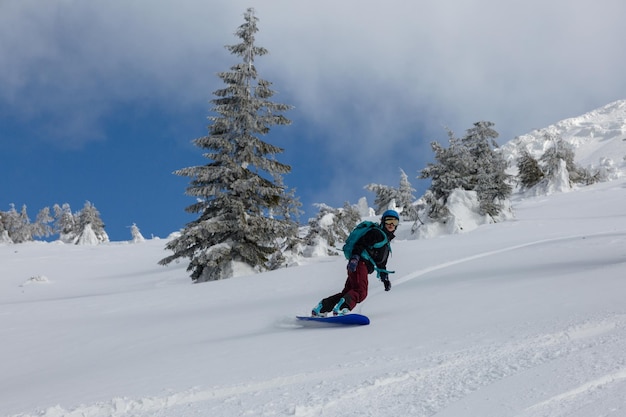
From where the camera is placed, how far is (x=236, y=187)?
1798 cm

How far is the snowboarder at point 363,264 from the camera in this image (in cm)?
652

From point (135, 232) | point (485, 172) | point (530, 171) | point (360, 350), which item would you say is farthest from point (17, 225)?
point (360, 350)

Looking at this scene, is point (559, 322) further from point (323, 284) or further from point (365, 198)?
point (365, 198)

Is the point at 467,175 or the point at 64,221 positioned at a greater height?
the point at 64,221

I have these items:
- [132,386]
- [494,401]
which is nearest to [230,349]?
[132,386]

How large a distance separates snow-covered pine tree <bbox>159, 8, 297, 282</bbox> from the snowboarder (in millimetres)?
11058

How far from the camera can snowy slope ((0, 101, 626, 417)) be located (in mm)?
2848

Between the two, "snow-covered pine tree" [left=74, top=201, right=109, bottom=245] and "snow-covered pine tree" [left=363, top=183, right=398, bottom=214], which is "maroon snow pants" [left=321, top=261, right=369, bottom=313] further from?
"snow-covered pine tree" [left=74, top=201, right=109, bottom=245]

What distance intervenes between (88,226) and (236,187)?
51.5 metres

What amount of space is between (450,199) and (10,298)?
2611 centimetres

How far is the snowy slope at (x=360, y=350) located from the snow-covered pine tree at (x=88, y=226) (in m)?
55.0

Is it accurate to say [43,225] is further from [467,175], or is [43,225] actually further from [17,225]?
[467,175]

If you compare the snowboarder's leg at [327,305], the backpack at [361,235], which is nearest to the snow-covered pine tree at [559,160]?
the backpack at [361,235]

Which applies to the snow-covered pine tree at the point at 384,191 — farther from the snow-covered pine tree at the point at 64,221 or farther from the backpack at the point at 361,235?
the snow-covered pine tree at the point at 64,221
